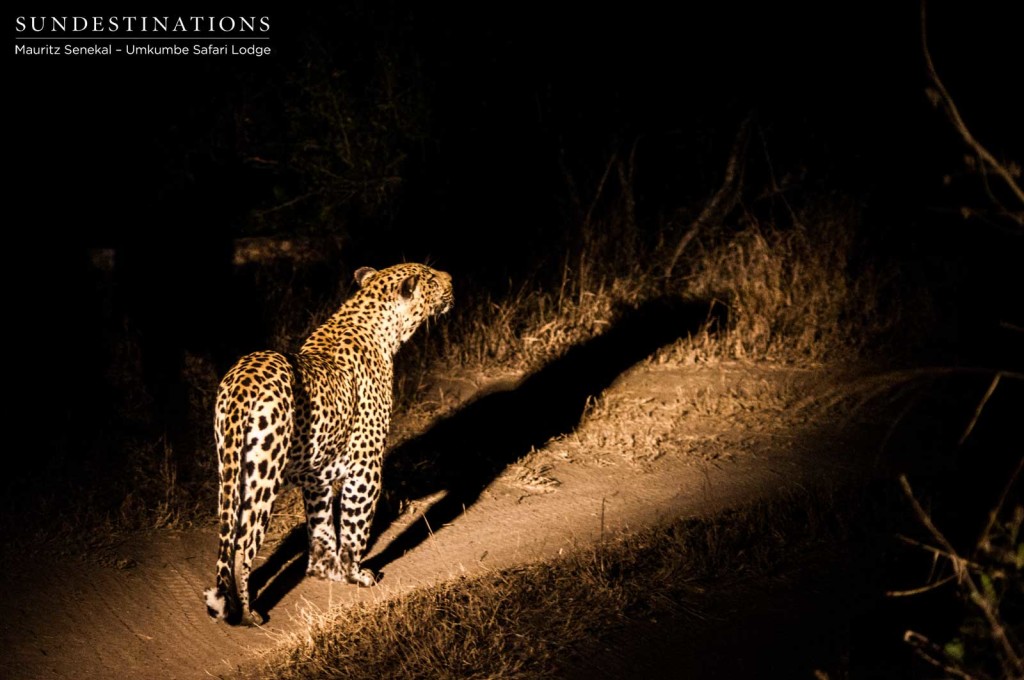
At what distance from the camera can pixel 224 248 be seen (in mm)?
9555

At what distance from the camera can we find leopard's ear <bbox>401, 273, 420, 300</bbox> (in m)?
5.61

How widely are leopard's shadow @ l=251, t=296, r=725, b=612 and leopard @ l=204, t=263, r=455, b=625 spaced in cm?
30

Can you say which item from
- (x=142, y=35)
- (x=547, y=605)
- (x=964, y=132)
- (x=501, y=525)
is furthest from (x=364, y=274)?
(x=142, y=35)

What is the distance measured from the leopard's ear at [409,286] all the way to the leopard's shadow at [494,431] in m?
1.25

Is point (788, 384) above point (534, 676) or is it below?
above

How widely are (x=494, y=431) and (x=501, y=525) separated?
1.49 m

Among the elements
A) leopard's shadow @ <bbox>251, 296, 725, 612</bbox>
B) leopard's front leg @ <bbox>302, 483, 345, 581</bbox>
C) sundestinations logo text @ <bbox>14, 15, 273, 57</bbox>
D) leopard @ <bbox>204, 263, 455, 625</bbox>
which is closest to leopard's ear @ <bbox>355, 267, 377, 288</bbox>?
leopard @ <bbox>204, 263, 455, 625</bbox>

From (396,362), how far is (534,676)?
14.3 ft

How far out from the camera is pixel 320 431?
4949mm

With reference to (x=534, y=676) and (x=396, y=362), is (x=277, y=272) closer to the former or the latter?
(x=396, y=362)

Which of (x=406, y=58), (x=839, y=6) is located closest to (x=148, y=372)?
(x=406, y=58)

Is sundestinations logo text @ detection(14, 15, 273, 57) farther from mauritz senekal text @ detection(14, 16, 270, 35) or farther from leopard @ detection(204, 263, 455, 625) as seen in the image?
leopard @ detection(204, 263, 455, 625)

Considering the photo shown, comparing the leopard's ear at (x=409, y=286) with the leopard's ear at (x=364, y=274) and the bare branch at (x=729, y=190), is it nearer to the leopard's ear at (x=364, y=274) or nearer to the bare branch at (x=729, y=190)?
the leopard's ear at (x=364, y=274)

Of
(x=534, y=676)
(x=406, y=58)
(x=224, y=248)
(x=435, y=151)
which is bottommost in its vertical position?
(x=534, y=676)
